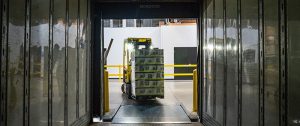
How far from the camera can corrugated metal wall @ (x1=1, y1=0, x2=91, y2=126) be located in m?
3.31

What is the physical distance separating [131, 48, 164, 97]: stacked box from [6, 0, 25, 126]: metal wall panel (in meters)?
8.13

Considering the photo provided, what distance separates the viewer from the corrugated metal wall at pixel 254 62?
3.13 m

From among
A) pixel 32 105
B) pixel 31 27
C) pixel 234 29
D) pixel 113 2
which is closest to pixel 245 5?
pixel 234 29

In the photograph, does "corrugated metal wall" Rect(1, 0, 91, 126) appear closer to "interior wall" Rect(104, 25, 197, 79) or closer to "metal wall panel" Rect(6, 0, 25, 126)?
"metal wall panel" Rect(6, 0, 25, 126)

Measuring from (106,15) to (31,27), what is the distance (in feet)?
16.4

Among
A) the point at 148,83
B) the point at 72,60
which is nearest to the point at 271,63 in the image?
the point at 72,60

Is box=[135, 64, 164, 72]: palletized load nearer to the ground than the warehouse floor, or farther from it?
farther from it

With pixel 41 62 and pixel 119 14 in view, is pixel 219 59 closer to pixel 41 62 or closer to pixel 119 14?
pixel 41 62

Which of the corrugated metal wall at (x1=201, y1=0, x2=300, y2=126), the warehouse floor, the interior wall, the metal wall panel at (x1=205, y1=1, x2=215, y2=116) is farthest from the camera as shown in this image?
the interior wall

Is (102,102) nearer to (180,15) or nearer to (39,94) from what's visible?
(180,15)

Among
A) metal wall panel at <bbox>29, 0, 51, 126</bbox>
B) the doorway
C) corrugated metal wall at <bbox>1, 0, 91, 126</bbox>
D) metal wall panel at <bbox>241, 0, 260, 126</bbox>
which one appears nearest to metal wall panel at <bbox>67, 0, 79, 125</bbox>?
corrugated metal wall at <bbox>1, 0, 91, 126</bbox>

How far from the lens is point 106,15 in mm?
8820

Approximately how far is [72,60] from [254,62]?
134 inches

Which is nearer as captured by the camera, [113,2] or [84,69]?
[84,69]
